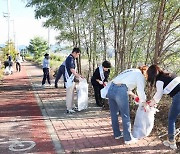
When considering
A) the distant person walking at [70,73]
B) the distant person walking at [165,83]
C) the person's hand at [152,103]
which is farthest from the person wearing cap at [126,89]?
the distant person walking at [70,73]

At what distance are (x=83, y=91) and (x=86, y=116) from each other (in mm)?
908

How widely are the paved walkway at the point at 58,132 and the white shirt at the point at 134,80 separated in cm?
98

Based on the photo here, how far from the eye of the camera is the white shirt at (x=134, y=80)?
215 inches

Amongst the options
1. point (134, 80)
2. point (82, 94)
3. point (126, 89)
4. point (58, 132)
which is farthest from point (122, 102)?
point (82, 94)

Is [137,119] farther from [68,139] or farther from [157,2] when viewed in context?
[157,2]

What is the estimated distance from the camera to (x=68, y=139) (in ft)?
20.7

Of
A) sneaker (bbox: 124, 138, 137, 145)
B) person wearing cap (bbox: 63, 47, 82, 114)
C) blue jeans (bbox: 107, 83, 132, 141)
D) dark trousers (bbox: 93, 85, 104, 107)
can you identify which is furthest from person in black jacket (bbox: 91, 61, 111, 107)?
sneaker (bbox: 124, 138, 137, 145)

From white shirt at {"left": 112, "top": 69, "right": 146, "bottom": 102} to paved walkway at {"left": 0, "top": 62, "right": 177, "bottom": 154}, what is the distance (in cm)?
98

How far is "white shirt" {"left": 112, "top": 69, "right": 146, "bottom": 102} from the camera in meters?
5.47

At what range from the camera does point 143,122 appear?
5.91m

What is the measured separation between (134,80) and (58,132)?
2.22 m

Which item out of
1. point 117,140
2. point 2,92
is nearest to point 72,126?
point 117,140

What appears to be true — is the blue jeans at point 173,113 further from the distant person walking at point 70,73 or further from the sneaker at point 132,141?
the distant person walking at point 70,73

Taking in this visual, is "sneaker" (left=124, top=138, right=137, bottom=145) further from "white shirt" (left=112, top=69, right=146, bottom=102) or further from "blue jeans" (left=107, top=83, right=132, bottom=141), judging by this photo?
"white shirt" (left=112, top=69, right=146, bottom=102)
